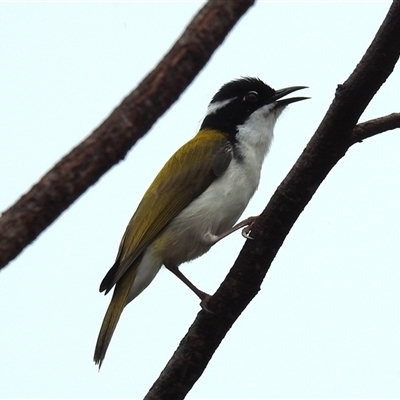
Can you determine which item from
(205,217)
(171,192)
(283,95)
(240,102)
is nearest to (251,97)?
(240,102)

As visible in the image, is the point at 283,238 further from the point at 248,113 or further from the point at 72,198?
the point at 248,113

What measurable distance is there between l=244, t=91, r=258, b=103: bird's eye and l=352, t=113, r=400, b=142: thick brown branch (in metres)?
Result: 2.59

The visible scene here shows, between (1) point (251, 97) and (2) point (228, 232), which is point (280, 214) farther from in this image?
(1) point (251, 97)

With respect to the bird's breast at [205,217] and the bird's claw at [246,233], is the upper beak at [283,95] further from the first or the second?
the bird's claw at [246,233]

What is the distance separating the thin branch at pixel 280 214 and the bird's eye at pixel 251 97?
2.56 m

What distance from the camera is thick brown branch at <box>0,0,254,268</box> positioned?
2.80 m

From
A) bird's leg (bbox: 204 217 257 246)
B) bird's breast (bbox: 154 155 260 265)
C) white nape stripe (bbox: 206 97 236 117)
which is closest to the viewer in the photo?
bird's leg (bbox: 204 217 257 246)

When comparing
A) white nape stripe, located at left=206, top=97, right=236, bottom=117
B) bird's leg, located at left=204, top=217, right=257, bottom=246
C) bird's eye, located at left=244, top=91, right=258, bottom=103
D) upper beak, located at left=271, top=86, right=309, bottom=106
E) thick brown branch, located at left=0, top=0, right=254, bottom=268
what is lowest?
thick brown branch, located at left=0, top=0, right=254, bottom=268

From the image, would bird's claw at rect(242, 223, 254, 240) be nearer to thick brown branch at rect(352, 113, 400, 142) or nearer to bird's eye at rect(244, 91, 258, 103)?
thick brown branch at rect(352, 113, 400, 142)

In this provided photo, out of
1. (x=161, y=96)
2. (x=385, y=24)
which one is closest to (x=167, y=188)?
(x=385, y=24)

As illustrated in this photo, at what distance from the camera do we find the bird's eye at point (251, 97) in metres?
6.94

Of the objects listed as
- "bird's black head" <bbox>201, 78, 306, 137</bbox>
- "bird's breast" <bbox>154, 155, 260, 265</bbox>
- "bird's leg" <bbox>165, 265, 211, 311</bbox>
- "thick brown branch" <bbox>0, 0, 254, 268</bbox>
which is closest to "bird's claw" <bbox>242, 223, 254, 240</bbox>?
"bird's leg" <bbox>165, 265, 211, 311</bbox>

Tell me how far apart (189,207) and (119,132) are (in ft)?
10.5

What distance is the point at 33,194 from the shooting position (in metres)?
2.85
